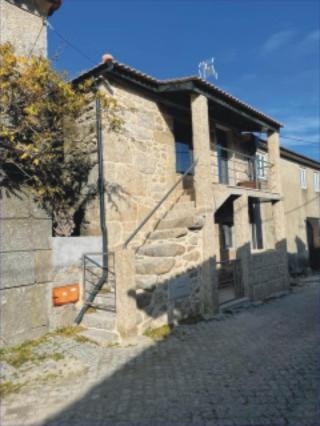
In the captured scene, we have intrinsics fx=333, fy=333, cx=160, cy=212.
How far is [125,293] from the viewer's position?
18.6 ft

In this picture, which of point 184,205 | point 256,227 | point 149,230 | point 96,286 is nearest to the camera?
point 96,286

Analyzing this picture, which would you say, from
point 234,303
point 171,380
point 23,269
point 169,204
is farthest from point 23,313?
point 234,303

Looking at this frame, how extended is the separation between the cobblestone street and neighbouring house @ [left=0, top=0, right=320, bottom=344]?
0.85 m

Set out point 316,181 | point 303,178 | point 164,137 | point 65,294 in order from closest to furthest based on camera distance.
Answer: point 65,294 < point 164,137 < point 303,178 < point 316,181

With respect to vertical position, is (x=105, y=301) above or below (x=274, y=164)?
below

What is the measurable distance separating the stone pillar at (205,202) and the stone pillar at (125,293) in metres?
2.34

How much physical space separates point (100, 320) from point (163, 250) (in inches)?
73.9

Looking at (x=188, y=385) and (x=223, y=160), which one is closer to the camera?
(x=188, y=385)

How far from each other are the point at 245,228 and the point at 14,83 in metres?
6.64

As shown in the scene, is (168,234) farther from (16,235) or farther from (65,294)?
(16,235)

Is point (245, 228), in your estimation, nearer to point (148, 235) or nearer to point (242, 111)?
point (148, 235)

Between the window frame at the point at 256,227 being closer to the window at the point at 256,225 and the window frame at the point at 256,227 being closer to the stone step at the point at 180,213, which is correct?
the window at the point at 256,225

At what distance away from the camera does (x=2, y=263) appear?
5.50m

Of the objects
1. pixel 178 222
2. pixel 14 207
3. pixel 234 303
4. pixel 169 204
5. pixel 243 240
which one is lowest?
pixel 234 303
